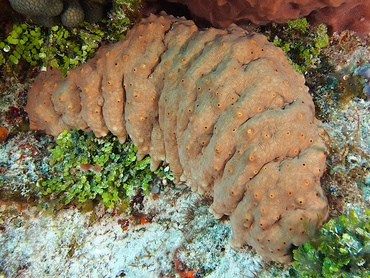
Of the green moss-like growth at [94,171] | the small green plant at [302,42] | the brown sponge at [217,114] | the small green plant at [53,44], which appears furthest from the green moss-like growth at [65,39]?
the small green plant at [302,42]

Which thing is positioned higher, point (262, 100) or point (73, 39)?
point (262, 100)

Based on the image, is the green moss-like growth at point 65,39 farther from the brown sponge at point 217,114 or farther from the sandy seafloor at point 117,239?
the sandy seafloor at point 117,239

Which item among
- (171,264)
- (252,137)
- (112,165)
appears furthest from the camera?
(112,165)

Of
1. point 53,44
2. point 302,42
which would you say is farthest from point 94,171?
point 302,42

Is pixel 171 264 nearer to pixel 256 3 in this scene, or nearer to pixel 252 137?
pixel 252 137

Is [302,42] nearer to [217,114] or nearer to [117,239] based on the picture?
[217,114]

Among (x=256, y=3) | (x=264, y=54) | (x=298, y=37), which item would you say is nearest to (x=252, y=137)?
(x=264, y=54)
